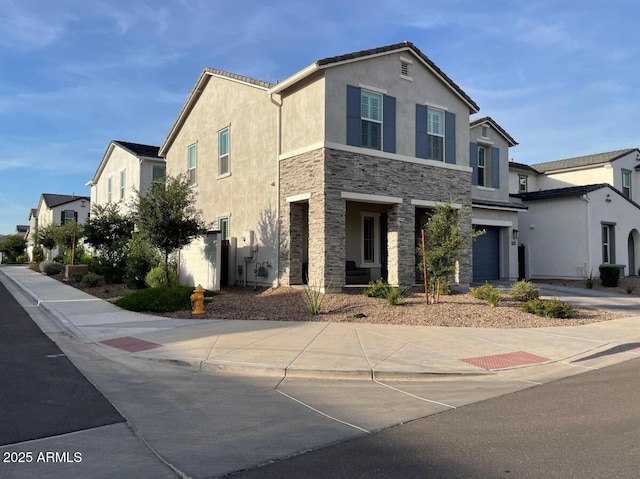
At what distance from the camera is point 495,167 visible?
2284 centimetres

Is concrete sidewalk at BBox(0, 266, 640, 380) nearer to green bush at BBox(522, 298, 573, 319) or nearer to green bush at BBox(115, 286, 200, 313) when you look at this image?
green bush at BBox(115, 286, 200, 313)

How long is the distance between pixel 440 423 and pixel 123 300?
11.7 m

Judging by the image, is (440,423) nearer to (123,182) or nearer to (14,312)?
(14,312)

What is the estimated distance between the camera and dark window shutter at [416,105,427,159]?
17.2 m

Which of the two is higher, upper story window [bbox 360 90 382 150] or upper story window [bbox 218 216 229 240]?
upper story window [bbox 360 90 382 150]

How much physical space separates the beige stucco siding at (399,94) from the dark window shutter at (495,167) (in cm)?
451

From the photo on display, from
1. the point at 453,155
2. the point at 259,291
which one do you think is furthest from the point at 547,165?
the point at 259,291

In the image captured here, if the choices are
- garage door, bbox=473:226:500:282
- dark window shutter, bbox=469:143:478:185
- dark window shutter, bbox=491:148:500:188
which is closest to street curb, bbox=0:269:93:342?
garage door, bbox=473:226:500:282

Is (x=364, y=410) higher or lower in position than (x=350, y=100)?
lower

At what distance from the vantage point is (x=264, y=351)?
8.45 meters

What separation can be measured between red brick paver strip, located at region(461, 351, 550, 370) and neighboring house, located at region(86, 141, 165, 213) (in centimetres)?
2081

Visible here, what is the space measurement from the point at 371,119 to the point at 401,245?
434 centimetres

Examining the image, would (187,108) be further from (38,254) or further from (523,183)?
(38,254)

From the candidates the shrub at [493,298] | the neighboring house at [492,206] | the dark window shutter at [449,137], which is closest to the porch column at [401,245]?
the dark window shutter at [449,137]
